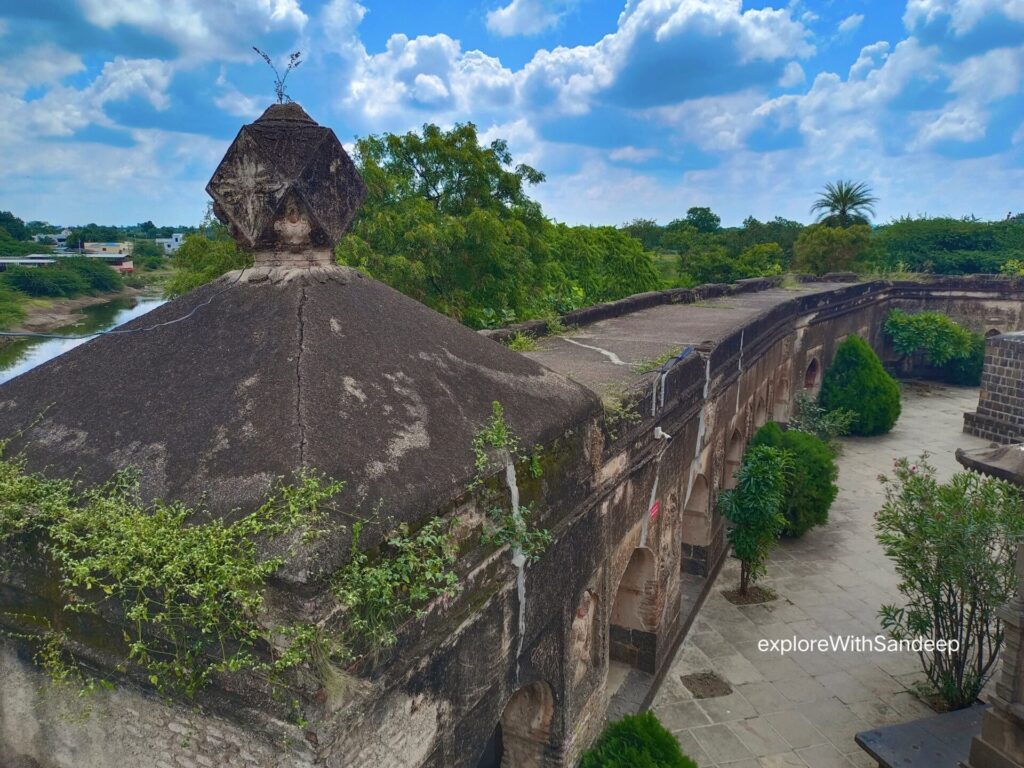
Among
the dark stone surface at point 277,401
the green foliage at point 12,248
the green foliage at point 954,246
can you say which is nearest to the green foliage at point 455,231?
the dark stone surface at point 277,401

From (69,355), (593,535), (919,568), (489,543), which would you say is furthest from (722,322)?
(69,355)

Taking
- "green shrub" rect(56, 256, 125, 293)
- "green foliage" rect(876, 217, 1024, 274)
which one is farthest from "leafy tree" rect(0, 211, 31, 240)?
"green foliage" rect(876, 217, 1024, 274)

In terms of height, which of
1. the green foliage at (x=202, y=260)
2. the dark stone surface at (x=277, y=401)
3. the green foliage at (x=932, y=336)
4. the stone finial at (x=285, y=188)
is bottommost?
the green foliage at (x=932, y=336)

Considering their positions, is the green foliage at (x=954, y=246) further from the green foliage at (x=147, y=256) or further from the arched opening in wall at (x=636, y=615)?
the green foliage at (x=147, y=256)

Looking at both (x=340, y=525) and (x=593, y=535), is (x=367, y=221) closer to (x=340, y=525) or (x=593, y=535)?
(x=593, y=535)

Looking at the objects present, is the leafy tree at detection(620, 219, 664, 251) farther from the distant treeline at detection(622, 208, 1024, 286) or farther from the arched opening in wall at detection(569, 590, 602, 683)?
the arched opening in wall at detection(569, 590, 602, 683)
